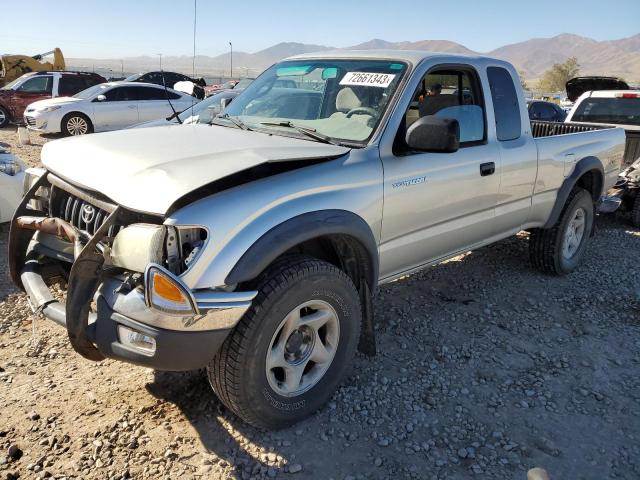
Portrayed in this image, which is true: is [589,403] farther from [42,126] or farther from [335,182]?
[42,126]

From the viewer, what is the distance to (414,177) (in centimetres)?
334

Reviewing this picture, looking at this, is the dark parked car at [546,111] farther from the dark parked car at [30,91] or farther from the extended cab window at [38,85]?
the extended cab window at [38,85]

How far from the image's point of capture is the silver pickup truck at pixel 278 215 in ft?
7.84

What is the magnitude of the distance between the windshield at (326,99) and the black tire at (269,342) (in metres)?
0.96

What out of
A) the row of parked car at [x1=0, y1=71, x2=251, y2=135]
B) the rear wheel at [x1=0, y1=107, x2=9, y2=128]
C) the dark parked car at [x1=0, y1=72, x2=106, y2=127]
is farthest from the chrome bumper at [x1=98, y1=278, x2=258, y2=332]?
the rear wheel at [x1=0, y1=107, x2=9, y2=128]

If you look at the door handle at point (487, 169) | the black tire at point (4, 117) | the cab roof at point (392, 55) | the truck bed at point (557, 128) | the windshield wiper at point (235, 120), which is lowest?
the black tire at point (4, 117)

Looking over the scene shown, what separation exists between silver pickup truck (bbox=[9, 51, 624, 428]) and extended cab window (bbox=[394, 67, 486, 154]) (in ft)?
0.05

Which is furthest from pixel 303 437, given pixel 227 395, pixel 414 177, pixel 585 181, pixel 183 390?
pixel 585 181

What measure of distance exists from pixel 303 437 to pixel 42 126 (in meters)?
13.8

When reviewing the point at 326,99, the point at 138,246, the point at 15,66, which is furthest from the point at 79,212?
the point at 15,66

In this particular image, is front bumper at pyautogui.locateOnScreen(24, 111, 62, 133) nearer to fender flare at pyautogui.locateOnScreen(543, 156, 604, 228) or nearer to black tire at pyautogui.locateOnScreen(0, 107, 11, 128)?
black tire at pyautogui.locateOnScreen(0, 107, 11, 128)

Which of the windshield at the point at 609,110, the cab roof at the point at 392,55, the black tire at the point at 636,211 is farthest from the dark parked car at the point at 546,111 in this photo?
the cab roof at the point at 392,55

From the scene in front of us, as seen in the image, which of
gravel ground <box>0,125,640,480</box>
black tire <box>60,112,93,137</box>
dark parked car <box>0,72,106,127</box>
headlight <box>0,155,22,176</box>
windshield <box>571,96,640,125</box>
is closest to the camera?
gravel ground <box>0,125,640,480</box>

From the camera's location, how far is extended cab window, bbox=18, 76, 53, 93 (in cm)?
1697
